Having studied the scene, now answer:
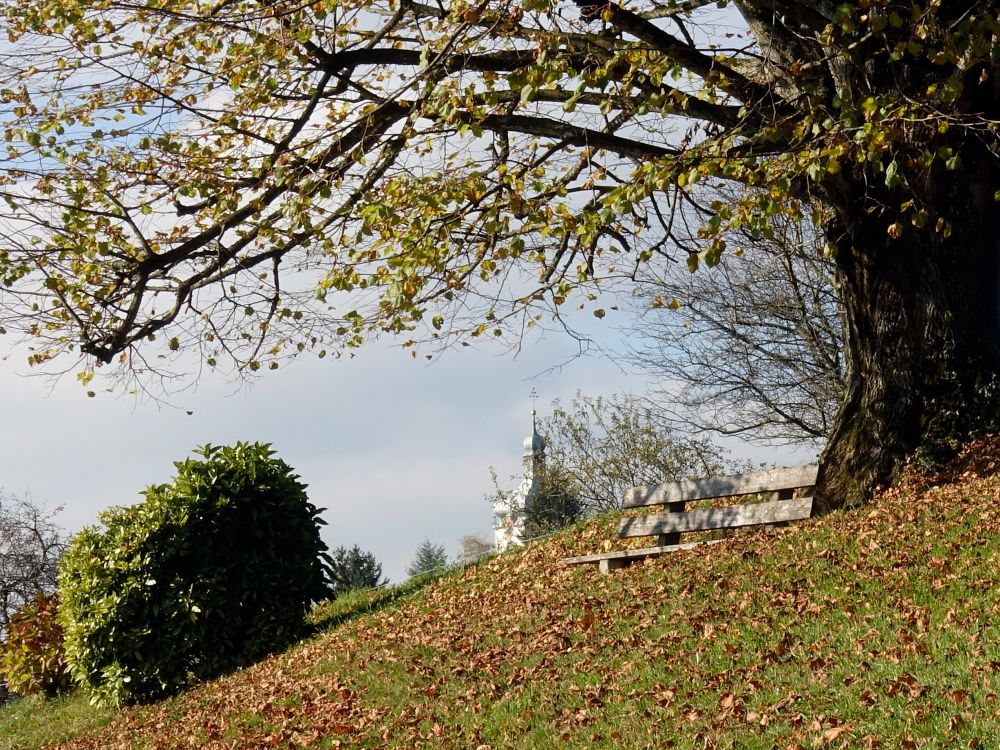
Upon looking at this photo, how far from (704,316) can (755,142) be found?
9355mm

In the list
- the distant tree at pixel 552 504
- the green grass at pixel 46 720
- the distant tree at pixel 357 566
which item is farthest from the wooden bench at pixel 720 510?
the distant tree at pixel 357 566

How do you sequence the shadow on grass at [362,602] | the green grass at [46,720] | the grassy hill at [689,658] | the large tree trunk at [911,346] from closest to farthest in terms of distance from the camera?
the grassy hill at [689,658]
the large tree trunk at [911,346]
the green grass at [46,720]
the shadow on grass at [362,602]

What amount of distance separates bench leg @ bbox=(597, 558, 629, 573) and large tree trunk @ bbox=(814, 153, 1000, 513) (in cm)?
241

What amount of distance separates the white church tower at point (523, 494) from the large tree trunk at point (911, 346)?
44.2 ft

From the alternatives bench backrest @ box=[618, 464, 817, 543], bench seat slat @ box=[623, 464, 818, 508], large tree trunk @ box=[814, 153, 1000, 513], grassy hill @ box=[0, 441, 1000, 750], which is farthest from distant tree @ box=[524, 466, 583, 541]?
large tree trunk @ box=[814, 153, 1000, 513]

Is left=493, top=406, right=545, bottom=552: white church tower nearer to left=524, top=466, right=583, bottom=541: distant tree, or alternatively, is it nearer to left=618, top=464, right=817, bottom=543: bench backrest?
left=524, top=466, right=583, bottom=541: distant tree

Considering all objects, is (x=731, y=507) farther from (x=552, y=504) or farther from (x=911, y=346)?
(x=552, y=504)

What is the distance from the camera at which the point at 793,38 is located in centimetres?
1183

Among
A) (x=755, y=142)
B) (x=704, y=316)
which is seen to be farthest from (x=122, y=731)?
(x=704, y=316)

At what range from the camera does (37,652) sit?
54.2ft

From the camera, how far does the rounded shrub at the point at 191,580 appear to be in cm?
1359

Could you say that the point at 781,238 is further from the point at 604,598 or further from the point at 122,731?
the point at 122,731

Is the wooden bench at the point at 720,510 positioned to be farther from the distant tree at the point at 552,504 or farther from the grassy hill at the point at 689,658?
the distant tree at the point at 552,504

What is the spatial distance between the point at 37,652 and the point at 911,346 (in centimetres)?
1420
